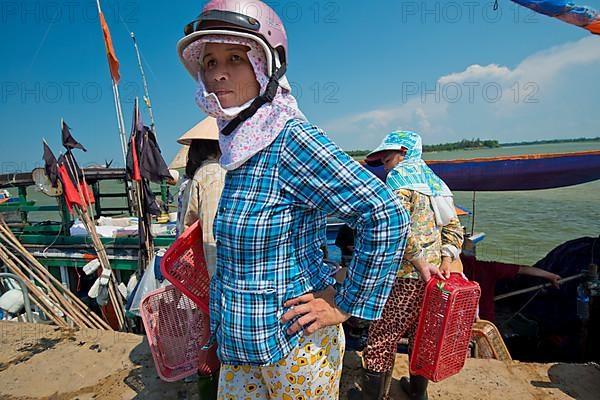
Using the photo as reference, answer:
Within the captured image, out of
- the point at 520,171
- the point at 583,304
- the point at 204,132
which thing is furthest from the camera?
the point at 520,171

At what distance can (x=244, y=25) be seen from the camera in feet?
3.09

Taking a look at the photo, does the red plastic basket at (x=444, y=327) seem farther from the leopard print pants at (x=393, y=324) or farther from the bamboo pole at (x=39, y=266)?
the bamboo pole at (x=39, y=266)

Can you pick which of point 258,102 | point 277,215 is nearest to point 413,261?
point 277,215

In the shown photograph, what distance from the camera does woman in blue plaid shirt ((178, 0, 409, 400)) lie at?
0.90 metres

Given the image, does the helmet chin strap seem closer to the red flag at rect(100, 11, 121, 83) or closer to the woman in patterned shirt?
the woman in patterned shirt

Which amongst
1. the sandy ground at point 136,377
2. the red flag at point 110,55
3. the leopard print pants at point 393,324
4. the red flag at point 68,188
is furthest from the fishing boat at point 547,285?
the red flag at point 110,55

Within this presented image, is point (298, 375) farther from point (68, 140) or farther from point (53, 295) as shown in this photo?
point (68, 140)

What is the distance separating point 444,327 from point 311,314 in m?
1.07

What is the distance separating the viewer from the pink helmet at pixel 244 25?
0.95 meters

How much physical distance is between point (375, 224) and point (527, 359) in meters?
4.14

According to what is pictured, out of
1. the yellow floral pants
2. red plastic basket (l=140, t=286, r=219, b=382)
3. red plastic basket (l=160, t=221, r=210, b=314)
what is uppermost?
red plastic basket (l=160, t=221, r=210, b=314)

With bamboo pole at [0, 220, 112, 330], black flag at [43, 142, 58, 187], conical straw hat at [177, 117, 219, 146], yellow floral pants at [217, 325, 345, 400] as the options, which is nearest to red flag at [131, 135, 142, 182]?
black flag at [43, 142, 58, 187]

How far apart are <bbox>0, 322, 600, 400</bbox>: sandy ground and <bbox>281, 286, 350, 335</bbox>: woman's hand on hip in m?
1.49

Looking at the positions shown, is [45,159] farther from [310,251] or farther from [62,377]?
[310,251]
